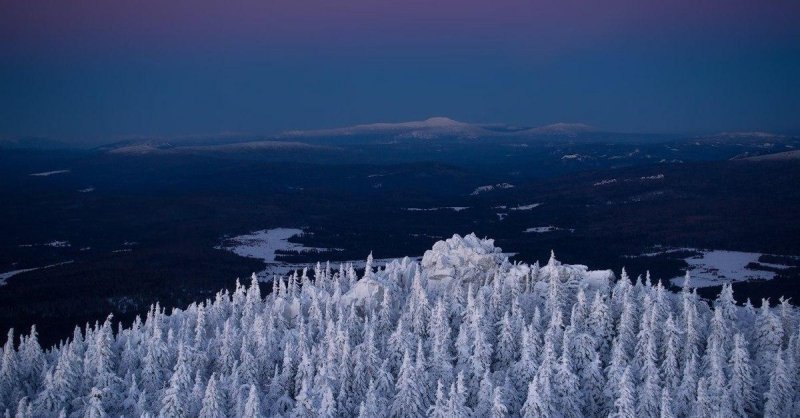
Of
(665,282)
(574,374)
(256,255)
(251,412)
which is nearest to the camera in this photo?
(251,412)

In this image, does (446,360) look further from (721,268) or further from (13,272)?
(13,272)

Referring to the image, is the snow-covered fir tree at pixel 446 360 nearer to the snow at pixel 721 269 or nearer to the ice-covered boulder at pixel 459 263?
the ice-covered boulder at pixel 459 263

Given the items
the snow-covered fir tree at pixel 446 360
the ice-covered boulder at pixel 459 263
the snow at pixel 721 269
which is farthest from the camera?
the snow at pixel 721 269

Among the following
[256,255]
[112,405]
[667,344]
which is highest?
[667,344]

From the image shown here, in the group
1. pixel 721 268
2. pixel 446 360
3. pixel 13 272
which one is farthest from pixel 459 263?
pixel 13 272

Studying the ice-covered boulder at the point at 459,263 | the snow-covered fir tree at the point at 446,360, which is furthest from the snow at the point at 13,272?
the ice-covered boulder at the point at 459,263

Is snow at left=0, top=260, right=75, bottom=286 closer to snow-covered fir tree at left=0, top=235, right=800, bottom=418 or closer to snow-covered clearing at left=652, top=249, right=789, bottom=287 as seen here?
snow-covered fir tree at left=0, top=235, right=800, bottom=418

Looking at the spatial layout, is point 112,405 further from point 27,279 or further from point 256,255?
point 256,255

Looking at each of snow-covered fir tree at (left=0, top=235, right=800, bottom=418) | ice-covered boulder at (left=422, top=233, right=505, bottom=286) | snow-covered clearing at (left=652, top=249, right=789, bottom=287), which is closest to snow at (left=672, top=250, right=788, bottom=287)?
snow-covered clearing at (left=652, top=249, right=789, bottom=287)

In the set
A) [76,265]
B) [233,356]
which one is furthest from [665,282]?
[76,265]
